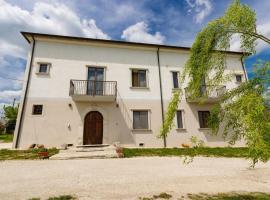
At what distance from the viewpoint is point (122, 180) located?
4.98m

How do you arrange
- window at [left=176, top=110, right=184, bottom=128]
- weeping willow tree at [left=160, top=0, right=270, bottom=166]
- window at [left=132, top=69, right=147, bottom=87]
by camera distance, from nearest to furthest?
weeping willow tree at [left=160, top=0, right=270, bottom=166] < window at [left=176, top=110, right=184, bottom=128] < window at [left=132, top=69, right=147, bottom=87]

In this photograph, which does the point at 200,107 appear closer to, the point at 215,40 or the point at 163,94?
the point at 163,94

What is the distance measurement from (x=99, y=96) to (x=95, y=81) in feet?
4.42

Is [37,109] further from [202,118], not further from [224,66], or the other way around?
[202,118]

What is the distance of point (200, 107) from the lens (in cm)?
1380

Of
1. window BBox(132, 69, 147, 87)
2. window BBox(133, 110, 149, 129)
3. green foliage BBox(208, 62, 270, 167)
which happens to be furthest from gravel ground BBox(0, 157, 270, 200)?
window BBox(132, 69, 147, 87)

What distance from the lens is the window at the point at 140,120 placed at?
12688 millimetres

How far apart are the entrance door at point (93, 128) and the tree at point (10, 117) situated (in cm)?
2843

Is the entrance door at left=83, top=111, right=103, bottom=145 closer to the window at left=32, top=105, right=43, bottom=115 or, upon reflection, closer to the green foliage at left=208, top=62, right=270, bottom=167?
the window at left=32, top=105, right=43, bottom=115

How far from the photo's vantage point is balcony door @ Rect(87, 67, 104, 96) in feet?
40.3

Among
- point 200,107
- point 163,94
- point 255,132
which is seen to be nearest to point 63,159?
point 255,132

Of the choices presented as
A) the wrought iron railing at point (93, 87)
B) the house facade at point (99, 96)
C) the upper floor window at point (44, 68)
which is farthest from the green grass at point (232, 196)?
the upper floor window at point (44, 68)

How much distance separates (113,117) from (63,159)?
5.03 m

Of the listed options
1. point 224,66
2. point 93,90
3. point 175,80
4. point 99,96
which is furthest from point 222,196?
point 175,80
